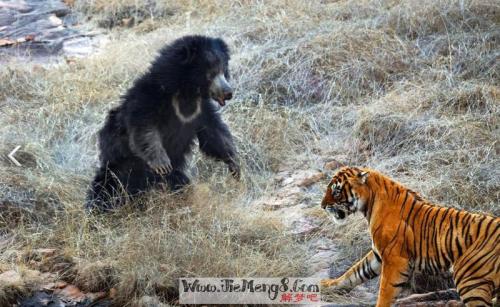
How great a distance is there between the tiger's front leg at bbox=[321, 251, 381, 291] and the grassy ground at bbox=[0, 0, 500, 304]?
1.08ft

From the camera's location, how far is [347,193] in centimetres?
443

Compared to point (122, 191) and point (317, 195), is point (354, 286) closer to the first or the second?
point (317, 195)

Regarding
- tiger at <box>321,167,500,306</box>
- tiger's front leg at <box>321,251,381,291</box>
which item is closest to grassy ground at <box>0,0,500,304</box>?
tiger's front leg at <box>321,251,381,291</box>

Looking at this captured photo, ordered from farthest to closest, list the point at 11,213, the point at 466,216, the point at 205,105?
the point at 205,105 < the point at 11,213 < the point at 466,216

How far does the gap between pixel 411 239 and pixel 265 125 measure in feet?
9.98

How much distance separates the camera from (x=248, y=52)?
8234 mm

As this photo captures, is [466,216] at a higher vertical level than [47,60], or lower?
higher

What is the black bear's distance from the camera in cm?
577

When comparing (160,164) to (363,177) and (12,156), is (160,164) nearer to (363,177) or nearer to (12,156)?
(12,156)

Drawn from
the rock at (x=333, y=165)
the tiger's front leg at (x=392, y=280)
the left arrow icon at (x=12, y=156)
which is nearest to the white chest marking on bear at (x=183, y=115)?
the rock at (x=333, y=165)

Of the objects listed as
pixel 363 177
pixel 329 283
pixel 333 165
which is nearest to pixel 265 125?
pixel 333 165

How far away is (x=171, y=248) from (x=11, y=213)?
5.21 feet

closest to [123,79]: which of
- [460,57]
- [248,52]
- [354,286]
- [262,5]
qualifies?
[248,52]

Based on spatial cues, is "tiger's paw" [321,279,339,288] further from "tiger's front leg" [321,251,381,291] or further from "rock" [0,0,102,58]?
"rock" [0,0,102,58]
